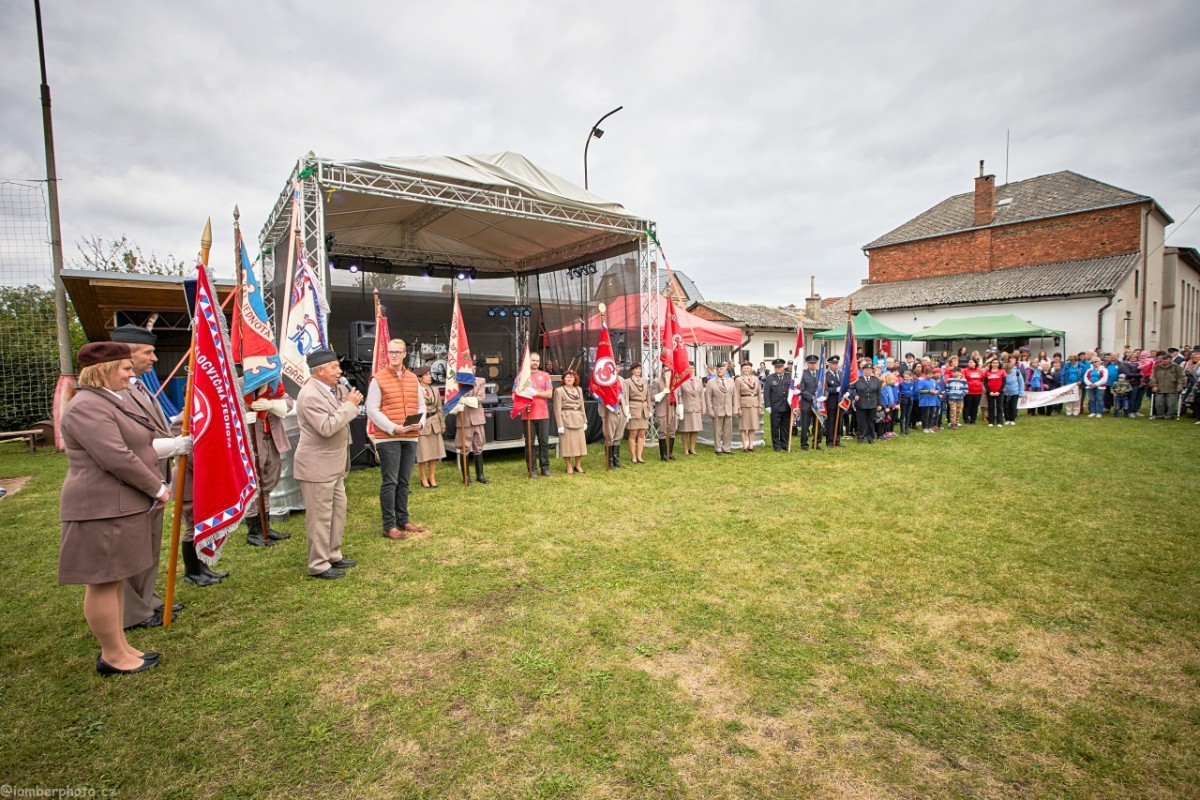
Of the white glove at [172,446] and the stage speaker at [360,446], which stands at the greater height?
the white glove at [172,446]

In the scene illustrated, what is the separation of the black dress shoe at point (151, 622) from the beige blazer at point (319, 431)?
123cm

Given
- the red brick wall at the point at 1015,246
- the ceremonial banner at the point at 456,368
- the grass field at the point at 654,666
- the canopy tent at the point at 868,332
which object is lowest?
the grass field at the point at 654,666

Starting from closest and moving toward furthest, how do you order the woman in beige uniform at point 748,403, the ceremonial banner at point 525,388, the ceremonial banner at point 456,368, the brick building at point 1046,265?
1. the ceremonial banner at point 456,368
2. the ceremonial banner at point 525,388
3. the woman in beige uniform at point 748,403
4. the brick building at point 1046,265

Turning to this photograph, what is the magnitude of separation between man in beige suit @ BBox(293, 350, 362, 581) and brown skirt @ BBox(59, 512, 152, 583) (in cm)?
127

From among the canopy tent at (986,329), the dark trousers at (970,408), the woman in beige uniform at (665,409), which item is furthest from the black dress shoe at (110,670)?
the canopy tent at (986,329)

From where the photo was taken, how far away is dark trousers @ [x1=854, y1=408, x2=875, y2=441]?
1177 centimetres

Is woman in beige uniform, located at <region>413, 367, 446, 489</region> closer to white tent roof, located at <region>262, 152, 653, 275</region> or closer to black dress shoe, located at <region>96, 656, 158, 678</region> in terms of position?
white tent roof, located at <region>262, 152, 653, 275</region>

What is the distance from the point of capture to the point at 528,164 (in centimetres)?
1011

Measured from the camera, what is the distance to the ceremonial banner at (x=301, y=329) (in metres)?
6.16

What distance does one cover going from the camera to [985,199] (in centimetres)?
2894

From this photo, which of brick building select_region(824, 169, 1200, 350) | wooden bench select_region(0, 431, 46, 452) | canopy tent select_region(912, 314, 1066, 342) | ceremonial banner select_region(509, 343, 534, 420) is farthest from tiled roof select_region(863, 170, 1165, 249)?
wooden bench select_region(0, 431, 46, 452)

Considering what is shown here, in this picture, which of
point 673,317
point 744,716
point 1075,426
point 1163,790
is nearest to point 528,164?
point 673,317

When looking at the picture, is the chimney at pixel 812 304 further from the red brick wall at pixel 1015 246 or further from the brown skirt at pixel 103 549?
the brown skirt at pixel 103 549

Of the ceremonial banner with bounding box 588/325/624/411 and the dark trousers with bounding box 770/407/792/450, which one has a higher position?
the ceremonial banner with bounding box 588/325/624/411
